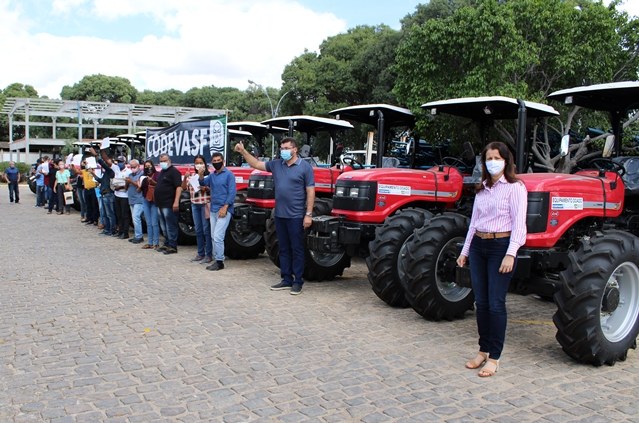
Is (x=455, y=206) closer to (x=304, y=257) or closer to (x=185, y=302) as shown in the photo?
(x=304, y=257)

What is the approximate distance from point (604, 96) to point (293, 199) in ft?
12.6

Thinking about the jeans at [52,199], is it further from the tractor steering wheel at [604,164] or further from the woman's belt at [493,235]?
Result: the woman's belt at [493,235]

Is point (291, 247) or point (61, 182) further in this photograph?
point (61, 182)

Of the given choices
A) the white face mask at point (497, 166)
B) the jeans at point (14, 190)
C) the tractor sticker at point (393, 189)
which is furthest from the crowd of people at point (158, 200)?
the jeans at point (14, 190)

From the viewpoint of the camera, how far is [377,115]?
880cm

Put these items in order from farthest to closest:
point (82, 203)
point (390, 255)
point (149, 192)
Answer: point (82, 203) → point (149, 192) → point (390, 255)

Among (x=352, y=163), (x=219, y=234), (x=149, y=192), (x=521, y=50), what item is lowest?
(x=219, y=234)

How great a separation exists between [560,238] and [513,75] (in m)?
12.6

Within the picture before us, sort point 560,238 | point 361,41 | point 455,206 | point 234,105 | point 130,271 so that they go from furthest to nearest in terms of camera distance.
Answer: point 234,105 < point 361,41 < point 130,271 < point 455,206 < point 560,238

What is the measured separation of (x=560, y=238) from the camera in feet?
19.1

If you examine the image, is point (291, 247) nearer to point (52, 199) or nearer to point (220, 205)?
point (220, 205)

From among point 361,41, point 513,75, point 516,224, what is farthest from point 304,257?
point 361,41

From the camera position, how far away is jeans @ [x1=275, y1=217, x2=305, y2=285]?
768 cm

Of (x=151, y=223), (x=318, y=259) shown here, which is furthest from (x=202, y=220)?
(x=318, y=259)
